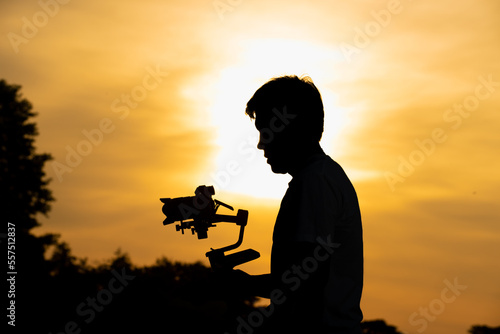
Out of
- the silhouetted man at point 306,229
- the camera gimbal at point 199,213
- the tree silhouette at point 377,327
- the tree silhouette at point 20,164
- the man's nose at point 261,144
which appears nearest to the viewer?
the silhouetted man at point 306,229

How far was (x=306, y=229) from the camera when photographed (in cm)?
388

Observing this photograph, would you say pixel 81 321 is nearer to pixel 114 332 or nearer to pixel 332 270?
pixel 114 332

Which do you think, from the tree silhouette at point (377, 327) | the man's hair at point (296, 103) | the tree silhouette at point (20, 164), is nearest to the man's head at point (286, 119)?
the man's hair at point (296, 103)

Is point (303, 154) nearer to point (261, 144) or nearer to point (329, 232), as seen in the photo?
point (261, 144)

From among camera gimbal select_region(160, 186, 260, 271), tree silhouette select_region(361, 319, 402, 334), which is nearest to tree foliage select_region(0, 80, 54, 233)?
tree silhouette select_region(361, 319, 402, 334)

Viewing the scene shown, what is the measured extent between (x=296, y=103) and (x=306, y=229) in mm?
1013

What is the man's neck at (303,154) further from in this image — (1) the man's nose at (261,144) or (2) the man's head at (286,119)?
(1) the man's nose at (261,144)

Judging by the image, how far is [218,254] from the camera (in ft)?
15.3

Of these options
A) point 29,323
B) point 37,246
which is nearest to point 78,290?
point 29,323

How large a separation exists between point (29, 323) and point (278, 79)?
1864cm

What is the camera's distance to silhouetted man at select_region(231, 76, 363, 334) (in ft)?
12.6

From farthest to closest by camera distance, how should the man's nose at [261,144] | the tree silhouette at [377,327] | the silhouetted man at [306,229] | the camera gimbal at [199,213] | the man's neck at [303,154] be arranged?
the tree silhouette at [377,327], the camera gimbal at [199,213], the man's nose at [261,144], the man's neck at [303,154], the silhouetted man at [306,229]

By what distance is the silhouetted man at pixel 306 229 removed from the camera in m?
3.85

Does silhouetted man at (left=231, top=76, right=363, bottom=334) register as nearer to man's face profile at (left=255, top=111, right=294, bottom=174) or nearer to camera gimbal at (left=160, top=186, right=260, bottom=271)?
man's face profile at (left=255, top=111, right=294, bottom=174)
